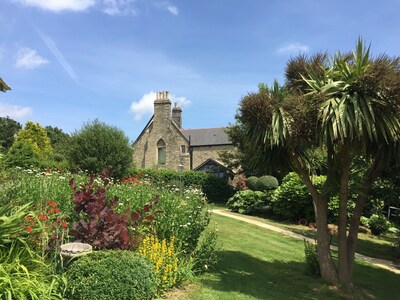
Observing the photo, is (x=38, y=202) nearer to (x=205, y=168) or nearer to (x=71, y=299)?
(x=71, y=299)

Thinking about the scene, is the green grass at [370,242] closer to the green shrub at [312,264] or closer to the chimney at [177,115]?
the green shrub at [312,264]

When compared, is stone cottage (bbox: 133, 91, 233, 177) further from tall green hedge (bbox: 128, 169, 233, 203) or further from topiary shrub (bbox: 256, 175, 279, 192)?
topiary shrub (bbox: 256, 175, 279, 192)

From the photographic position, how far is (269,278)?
714 centimetres

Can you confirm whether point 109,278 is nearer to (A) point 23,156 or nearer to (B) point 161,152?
(A) point 23,156

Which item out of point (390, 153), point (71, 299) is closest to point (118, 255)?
point (71, 299)

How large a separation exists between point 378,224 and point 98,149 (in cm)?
1649

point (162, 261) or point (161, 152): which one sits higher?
point (161, 152)

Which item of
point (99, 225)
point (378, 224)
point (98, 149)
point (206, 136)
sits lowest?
point (378, 224)

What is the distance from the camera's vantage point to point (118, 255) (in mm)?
4578

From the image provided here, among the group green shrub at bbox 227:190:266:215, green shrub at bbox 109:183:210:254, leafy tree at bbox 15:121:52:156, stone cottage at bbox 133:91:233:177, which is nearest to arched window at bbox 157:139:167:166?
stone cottage at bbox 133:91:233:177

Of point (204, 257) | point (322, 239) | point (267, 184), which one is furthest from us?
point (267, 184)

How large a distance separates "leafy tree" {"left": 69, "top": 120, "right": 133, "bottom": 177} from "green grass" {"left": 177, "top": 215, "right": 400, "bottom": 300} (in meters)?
13.6

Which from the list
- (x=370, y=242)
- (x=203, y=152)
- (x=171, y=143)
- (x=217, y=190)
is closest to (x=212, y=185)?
(x=217, y=190)

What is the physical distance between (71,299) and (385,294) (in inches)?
238
